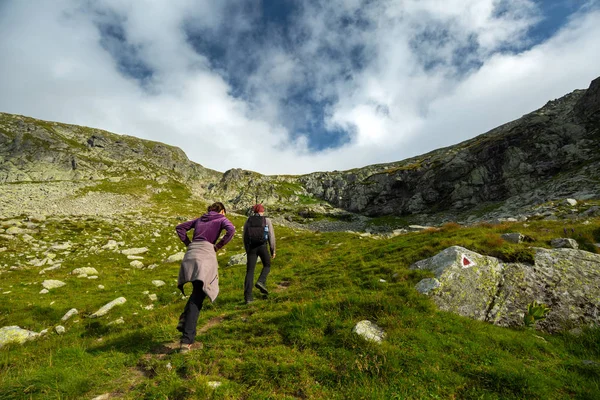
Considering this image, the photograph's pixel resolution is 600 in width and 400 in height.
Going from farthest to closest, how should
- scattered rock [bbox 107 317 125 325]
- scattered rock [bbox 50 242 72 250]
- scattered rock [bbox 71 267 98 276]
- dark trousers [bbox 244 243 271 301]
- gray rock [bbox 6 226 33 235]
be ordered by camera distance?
gray rock [bbox 6 226 33 235] < scattered rock [bbox 50 242 72 250] < scattered rock [bbox 71 267 98 276] < dark trousers [bbox 244 243 271 301] < scattered rock [bbox 107 317 125 325]

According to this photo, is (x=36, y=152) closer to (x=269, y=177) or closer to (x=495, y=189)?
(x=269, y=177)

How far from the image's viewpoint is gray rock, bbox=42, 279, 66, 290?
13508 millimetres

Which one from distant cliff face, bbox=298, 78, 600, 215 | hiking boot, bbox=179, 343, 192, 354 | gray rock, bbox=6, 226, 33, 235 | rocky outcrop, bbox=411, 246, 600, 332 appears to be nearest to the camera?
hiking boot, bbox=179, 343, 192, 354

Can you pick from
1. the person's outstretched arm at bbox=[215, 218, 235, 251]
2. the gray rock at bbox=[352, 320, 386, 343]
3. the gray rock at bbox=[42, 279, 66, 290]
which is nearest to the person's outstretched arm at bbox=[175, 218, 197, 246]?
the person's outstretched arm at bbox=[215, 218, 235, 251]

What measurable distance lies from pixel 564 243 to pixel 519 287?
4.45m

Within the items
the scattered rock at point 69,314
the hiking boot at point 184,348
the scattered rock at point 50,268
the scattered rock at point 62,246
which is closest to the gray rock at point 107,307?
the scattered rock at point 69,314

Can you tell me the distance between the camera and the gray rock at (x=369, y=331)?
6.44 m

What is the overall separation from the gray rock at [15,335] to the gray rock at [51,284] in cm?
506

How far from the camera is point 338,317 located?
24.7 feet

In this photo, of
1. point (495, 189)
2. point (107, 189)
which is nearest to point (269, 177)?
point (107, 189)

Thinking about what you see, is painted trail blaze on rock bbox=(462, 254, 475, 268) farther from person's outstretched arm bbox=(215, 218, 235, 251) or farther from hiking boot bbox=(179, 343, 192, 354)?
hiking boot bbox=(179, 343, 192, 354)

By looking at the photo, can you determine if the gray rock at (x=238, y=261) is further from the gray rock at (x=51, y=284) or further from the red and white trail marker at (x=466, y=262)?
the red and white trail marker at (x=466, y=262)

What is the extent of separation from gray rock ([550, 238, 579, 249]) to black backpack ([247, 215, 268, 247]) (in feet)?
39.7

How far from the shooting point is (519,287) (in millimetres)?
8375
